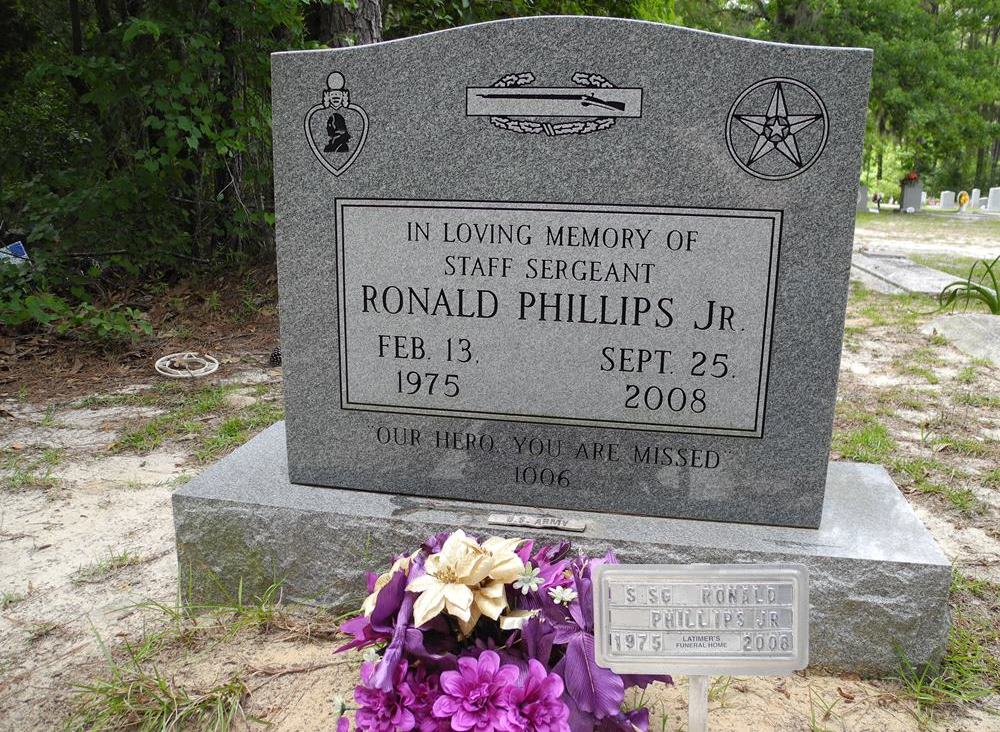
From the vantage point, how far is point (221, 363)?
17.3 ft

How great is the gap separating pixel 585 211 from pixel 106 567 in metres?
2.01

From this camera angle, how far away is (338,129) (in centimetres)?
242

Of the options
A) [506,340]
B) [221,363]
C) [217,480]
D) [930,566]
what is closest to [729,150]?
[506,340]

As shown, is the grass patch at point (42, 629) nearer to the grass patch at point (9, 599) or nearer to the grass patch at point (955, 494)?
the grass patch at point (9, 599)

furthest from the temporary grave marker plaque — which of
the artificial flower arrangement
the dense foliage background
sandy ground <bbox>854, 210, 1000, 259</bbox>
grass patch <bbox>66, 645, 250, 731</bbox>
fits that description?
sandy ground <bbox>854, 210, 1000, 259</bbox>

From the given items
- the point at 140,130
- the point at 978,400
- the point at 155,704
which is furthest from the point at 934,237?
the point at 155,704

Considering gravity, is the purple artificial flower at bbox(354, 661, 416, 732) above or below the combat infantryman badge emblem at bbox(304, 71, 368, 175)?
below

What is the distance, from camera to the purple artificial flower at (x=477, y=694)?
60.2 inches

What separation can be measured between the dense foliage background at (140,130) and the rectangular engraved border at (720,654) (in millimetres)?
4484

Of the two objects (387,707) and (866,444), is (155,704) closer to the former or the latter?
(387,707)

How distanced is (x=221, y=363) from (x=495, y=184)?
344 centimetres

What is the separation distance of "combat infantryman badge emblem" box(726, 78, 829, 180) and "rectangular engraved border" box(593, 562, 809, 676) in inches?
44.9

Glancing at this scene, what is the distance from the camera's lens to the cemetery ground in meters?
2.05

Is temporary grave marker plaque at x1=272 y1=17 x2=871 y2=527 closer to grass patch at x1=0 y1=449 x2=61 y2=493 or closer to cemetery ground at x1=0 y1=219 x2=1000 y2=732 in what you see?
cemetery ground at x1=0 y1=219 x2=1000 y2=732
